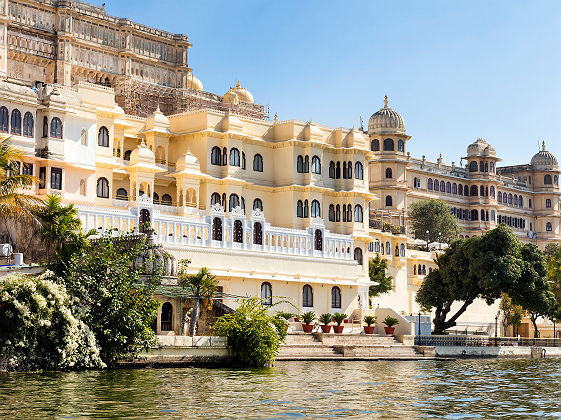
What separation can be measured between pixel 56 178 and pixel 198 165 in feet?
33.8

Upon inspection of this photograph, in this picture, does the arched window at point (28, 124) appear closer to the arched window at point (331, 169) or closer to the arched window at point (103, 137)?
the arched window at point (103, 137)

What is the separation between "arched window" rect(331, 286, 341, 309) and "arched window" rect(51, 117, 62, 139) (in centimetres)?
1756

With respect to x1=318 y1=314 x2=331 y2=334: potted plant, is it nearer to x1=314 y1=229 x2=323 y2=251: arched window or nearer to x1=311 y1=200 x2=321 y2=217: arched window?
x1=314 y1=229 x2=323 y2=251: arched window

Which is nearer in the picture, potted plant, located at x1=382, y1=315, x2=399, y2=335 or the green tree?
potted plant, located at x1=382, y1=315, x2=399, y2=335

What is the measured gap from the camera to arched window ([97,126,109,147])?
174 ft

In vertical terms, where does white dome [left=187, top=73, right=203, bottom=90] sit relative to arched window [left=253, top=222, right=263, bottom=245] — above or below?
above

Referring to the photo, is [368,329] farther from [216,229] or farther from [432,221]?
[432,221]

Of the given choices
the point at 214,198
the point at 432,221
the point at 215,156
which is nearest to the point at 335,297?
the point at 214,198

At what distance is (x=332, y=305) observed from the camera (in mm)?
54344

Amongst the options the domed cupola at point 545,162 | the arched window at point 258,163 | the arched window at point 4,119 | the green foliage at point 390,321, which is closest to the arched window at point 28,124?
the arched window at point 4,119

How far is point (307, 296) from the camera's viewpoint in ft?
174

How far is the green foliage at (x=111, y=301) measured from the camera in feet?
101

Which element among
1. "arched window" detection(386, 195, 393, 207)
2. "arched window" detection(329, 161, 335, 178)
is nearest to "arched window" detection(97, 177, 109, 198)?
"arched window" detection(329, 161, 335, 178)

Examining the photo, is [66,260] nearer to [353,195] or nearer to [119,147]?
[119,147]
